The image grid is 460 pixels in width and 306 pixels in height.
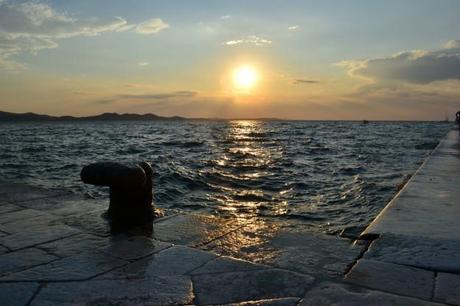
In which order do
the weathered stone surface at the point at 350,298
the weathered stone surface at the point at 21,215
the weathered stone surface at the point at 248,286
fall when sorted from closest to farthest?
the weathered stone surface at the point at 350,298, the weathered stone surface at the point at 248,286, the weathered stone surface at the point at 21,215

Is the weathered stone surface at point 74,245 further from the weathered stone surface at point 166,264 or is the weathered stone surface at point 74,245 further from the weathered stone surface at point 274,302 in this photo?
the weathered stone surface at point 274,302

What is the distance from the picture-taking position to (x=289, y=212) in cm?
878

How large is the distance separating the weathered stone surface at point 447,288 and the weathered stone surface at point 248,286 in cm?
80

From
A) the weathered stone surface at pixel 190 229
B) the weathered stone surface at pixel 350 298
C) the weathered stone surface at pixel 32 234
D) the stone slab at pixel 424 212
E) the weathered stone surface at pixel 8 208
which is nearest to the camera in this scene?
the weathered stone surface at pixel 350 298

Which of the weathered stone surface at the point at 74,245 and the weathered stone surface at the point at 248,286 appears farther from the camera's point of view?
the weathered stone surface at the point at 74,245

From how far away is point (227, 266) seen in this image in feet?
10.7

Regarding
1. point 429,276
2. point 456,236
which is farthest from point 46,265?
point 456,236

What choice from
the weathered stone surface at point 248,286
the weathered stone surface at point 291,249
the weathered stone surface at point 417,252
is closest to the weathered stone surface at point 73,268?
the weathered stone surface at point 248,286

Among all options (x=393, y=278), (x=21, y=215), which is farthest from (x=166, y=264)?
(x=21, y=215)

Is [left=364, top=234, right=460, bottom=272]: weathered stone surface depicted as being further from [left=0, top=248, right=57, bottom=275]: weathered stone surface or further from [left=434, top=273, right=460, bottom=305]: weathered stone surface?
[left=0, top=248, right=57, bottom=275]: weathered stone surface

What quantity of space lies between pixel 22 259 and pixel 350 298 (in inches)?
99.1

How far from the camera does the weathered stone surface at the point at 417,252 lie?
324 centimetres

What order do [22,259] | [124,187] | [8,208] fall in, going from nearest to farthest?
1. [22,259]
2. [124,187]
3. [8,208]

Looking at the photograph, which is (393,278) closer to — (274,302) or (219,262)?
(274,302)
